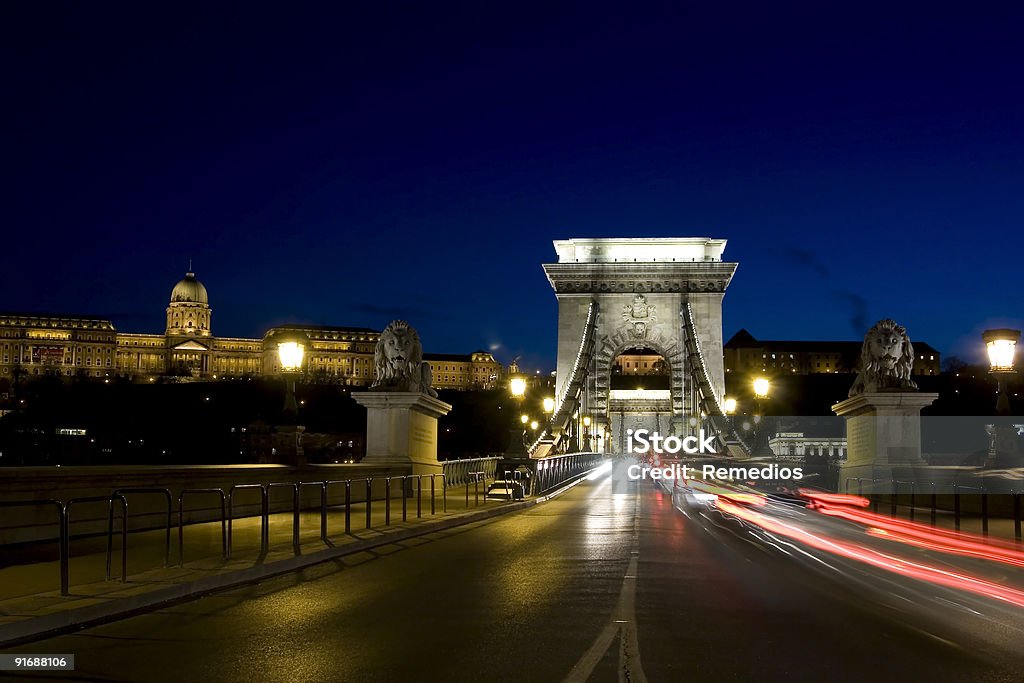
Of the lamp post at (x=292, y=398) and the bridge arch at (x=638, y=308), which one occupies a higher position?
the bridge arch at (x=638, y=308)

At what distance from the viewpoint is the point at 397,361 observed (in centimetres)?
2600

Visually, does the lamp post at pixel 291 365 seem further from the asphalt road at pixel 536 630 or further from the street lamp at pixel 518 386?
the street lamp at pixel 518 386

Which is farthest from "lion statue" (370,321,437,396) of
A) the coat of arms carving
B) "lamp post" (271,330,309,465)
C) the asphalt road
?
the coat of arms carving

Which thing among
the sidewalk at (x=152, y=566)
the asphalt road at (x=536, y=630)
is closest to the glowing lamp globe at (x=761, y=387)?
the sidewalk at (x=152, y=566)

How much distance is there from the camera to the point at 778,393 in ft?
505

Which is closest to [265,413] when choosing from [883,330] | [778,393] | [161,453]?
[161,453]

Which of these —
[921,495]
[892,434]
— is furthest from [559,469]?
[921,495]

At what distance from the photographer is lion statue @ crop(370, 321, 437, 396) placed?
25969mm

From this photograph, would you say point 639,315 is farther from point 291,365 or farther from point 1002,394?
point 1002,394

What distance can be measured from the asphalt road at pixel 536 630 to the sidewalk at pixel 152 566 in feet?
0.87

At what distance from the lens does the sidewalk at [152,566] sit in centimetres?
852

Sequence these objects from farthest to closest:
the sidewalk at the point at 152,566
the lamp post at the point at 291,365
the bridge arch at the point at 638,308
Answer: the bridge arch at the point at 638,308 → the lamp post at the point at 291,365 → the sidewalk at the point at 152,566

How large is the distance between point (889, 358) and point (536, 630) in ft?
61.1

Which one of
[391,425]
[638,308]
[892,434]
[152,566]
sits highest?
[638,308]
